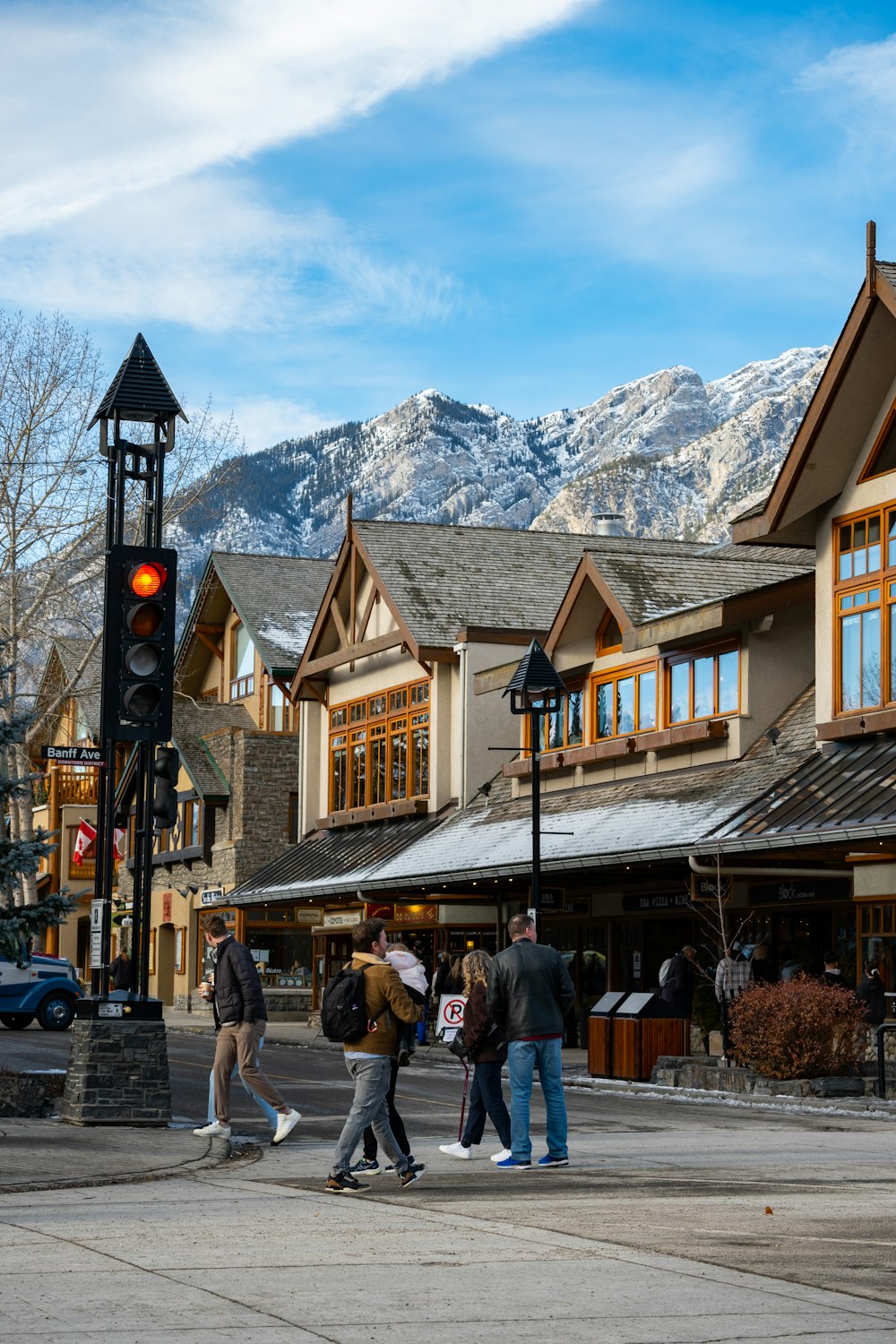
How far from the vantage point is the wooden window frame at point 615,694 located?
106ft

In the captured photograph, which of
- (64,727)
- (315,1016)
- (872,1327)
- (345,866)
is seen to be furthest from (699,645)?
(64,727)

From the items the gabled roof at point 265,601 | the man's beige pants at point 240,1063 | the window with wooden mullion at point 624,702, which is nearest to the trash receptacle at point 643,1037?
the window with wooden mullion at point 624,702

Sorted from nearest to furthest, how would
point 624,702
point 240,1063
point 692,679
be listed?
point 240,1063
point 692,679
point 624,702

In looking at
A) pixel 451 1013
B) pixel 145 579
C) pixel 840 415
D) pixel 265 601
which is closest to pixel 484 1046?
pixel 145 579

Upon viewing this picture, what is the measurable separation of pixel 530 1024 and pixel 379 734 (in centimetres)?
2927

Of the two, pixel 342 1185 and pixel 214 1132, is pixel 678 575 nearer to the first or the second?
pixel 214 1132

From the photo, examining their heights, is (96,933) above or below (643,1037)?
above

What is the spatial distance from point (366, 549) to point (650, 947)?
497 inches

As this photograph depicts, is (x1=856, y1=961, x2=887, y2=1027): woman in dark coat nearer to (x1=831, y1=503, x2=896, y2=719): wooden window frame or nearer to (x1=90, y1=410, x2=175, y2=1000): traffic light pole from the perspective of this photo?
(x1=831, y1=503, x2=896, y2=719): wooden window frame

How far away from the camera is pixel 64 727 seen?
231 feet

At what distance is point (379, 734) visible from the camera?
1682 inches

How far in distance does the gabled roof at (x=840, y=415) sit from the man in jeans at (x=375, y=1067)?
1506 centimetres

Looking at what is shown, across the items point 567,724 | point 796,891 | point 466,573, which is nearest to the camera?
point 796,891

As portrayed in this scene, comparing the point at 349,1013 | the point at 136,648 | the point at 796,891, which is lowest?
the point at 349,1013
